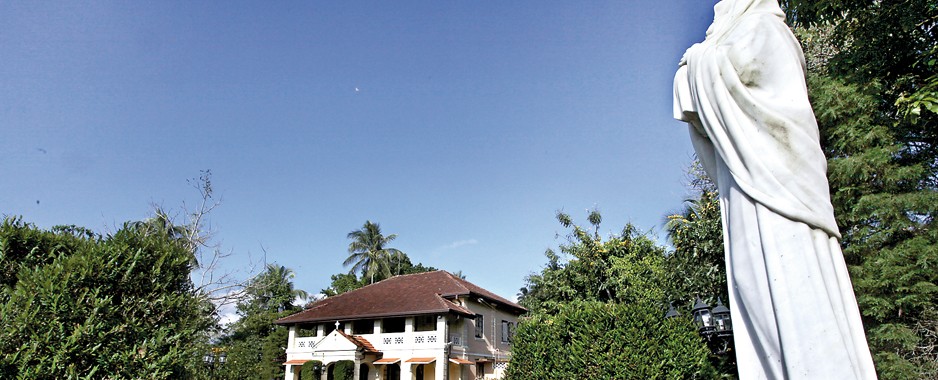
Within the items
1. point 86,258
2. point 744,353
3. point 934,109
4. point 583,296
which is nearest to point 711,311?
point 934,109

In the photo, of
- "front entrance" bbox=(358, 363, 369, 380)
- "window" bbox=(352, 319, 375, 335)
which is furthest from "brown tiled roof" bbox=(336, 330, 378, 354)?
"front entrance" bbox=(358, 363, 369, 380)

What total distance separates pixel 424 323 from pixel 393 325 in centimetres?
224

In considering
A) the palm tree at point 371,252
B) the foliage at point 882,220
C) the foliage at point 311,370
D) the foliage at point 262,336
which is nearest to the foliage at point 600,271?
the foliage at point 882,220

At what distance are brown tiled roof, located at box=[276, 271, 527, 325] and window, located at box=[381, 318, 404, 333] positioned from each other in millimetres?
1111

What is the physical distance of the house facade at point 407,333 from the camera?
25969 mm

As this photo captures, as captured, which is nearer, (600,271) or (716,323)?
(716,323)

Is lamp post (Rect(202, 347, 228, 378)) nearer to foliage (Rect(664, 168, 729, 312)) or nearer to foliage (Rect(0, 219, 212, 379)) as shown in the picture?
foliage (Rect(0, 219, 212, 379))

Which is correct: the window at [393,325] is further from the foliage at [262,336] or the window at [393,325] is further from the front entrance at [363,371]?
the foliage at [262,336]

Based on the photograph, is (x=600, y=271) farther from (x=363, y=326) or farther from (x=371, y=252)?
(x=371, y=252)

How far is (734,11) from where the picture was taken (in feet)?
8.84

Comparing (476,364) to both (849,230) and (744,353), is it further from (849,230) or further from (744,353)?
(744,353)

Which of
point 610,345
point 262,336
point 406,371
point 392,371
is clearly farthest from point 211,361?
point 262,336

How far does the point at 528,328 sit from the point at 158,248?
10560 mm

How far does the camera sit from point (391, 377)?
27672 mm
